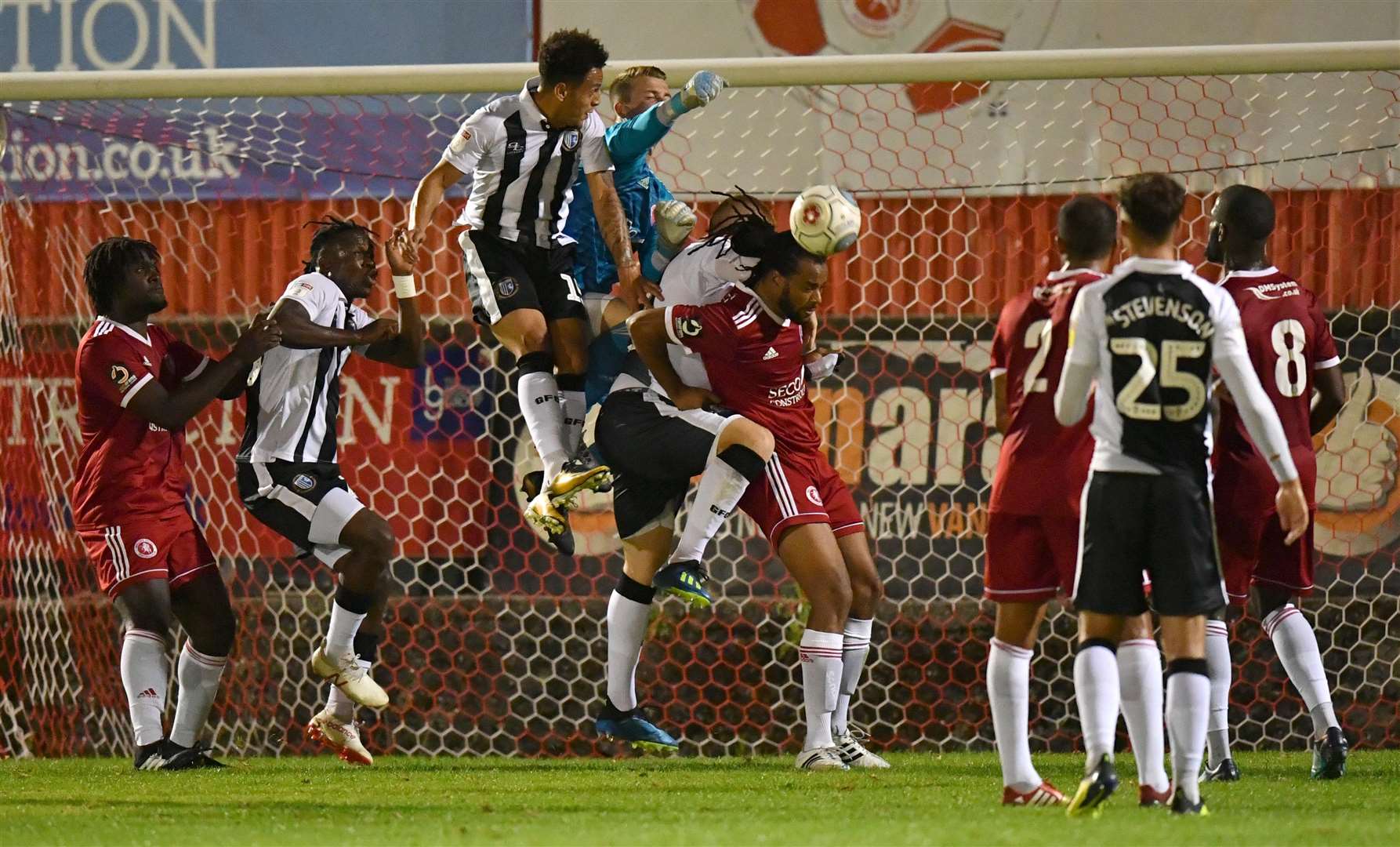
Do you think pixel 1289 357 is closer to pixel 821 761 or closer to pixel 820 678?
pixel 820 678

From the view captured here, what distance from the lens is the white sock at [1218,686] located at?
216 inches

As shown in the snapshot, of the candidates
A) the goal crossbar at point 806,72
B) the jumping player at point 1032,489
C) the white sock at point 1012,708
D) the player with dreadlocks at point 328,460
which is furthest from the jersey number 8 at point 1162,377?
the player with dreadlocks at point 328,460

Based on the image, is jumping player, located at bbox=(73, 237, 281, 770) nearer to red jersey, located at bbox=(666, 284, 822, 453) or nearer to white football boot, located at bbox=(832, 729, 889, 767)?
red jersey, located at bbox=(666, 284, 822, 453)

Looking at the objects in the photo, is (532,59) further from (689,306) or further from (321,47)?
(689,306)

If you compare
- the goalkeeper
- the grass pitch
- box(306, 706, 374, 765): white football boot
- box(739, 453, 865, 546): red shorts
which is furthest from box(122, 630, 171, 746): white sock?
box(739, 453, 865, 546): red shorts

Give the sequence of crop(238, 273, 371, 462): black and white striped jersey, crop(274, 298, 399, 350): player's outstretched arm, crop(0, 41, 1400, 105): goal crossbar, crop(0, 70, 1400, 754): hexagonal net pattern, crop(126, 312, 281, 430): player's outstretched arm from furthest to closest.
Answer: crop(0, 70, 1400, 754): hexagonal net pattern < crop(0, 41, 1400, 105): goal crossbar < crop(238, 273, 371, 462): black and white striped jersey < crop(274, 298, 399, 350): player's outstretched arm < crop(126, 312, 281, 430): player's outstretched arm

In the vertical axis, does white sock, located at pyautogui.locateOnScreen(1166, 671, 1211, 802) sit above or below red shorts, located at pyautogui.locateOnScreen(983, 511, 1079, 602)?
below

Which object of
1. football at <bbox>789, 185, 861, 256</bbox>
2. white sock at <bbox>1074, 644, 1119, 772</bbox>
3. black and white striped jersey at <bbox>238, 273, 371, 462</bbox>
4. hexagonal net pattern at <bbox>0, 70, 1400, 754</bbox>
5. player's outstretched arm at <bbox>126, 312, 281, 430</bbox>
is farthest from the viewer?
hexagonal net pattern at <bbox>0, 70, 1400, 754</bbox>

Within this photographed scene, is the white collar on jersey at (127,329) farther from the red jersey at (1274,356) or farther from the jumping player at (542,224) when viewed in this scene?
the red jersey at (1274,356)

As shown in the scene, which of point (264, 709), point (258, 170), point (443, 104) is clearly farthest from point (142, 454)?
point (443, 104)

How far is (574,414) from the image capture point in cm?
640

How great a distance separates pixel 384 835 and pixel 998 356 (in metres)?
2.01

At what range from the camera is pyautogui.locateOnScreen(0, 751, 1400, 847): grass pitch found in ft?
13.6

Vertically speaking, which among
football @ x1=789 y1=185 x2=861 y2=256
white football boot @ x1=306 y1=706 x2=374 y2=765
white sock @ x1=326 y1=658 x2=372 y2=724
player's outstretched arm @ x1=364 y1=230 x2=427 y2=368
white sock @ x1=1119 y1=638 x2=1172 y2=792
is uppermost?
football @ x1=789 y1=185 x2=861 y2=256
